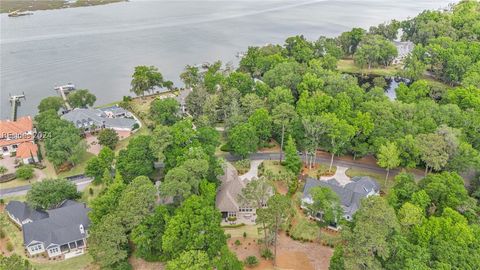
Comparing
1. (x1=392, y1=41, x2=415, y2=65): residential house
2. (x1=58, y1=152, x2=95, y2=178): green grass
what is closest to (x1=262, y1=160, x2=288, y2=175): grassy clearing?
(x1=58, y1=152, x2=95, y2=178): green grass

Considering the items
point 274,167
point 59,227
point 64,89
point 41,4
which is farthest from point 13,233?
point 41,4

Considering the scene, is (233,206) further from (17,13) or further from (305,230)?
(17,13)

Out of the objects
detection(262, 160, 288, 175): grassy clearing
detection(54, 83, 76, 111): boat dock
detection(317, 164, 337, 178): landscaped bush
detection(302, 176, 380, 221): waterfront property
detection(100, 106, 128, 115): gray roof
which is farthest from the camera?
detection(54, 83, 76, 111): boat dock

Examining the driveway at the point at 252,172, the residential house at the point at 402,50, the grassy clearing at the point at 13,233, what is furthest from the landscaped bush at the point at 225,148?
the residential house at the point at 402,50

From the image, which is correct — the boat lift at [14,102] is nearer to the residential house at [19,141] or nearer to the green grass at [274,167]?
the residential house at [19,141]

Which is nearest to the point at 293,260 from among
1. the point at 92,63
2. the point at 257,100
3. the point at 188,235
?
the point at 188,235

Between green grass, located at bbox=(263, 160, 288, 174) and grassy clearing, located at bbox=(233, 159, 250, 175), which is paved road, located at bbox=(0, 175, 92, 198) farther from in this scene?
green grass, located at bbox=(263, 160, 288, 174)
